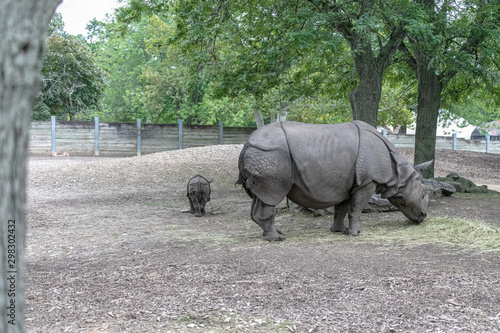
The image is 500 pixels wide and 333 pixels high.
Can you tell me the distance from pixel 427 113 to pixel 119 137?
1598cm

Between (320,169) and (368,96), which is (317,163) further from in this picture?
(368,96)

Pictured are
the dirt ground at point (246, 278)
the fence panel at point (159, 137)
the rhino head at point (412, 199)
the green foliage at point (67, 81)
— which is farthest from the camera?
the green foliage at point (67, 81)

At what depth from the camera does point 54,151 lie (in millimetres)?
24141

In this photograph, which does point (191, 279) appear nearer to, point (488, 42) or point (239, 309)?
point (239, 309)

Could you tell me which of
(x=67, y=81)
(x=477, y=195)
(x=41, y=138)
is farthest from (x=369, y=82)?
(x=67, y=81)

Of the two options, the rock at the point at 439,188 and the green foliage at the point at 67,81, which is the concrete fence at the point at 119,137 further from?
the rock at the point at 439,188

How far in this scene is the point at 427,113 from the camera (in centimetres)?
1372

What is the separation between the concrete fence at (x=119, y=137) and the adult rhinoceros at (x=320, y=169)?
18824 millimetres

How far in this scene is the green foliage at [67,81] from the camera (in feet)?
100

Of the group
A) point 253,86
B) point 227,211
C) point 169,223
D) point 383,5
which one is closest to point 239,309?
point 169,223

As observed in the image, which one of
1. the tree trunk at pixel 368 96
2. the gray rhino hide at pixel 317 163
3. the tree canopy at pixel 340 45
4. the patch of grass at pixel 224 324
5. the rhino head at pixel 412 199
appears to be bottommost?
the patch of grass at pixel 224 324

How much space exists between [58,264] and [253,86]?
738 cm

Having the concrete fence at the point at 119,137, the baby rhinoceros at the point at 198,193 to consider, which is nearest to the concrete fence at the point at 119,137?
the concrete fence at the point at 119,137

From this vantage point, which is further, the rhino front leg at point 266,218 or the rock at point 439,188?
the rock at point 439,188
